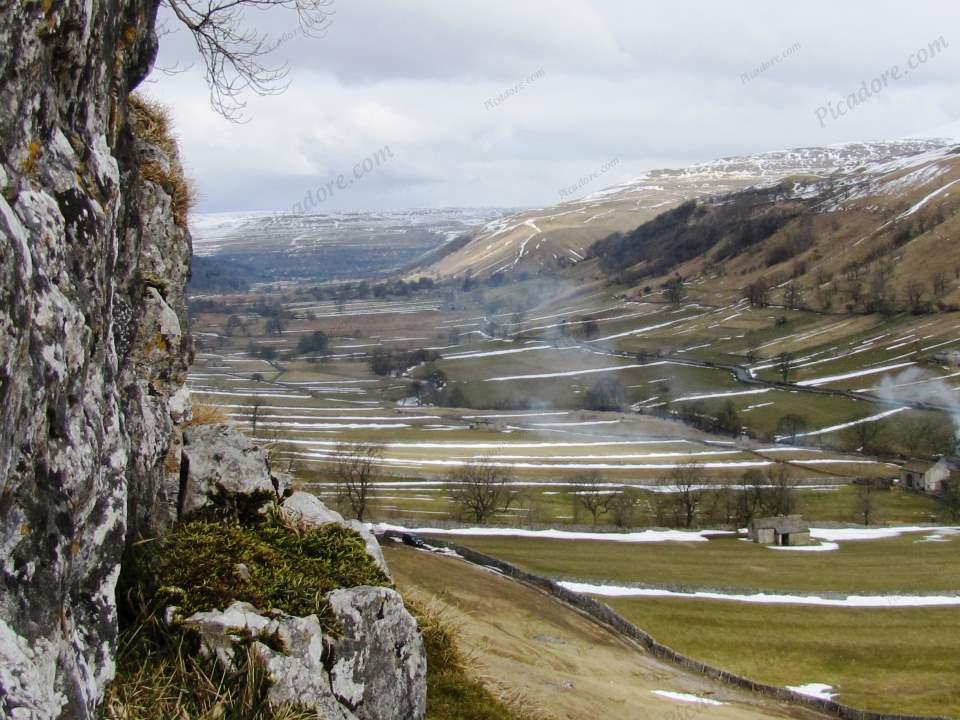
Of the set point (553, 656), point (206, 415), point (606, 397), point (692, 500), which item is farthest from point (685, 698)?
point (606, 397)

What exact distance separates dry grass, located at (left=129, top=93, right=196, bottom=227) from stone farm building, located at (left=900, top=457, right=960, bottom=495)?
8948 cm

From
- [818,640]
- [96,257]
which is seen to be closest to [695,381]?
[818,640]

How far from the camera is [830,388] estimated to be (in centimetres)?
13050

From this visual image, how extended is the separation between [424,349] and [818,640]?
161 metres

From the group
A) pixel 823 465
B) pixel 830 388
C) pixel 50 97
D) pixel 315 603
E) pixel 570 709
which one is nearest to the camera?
pixel 50 97

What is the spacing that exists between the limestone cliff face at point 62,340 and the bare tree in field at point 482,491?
6019 cm

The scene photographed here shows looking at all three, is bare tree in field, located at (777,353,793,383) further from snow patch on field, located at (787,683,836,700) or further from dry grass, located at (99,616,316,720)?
dry grass, located at (99,616,316,720)

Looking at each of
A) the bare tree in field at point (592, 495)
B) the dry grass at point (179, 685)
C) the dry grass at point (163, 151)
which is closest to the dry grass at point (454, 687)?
the dry grass at point (179, 685)

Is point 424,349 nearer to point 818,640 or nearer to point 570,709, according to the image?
point 818,640

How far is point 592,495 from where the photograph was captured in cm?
8219

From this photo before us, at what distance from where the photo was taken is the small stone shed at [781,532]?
186 feet

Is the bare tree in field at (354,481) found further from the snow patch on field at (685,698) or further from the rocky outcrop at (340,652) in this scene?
the rocky outcrop at (340,652)

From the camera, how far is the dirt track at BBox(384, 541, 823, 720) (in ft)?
50.8

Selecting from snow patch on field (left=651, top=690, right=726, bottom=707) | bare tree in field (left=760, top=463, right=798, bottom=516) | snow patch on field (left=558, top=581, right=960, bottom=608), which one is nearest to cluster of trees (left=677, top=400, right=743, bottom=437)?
bare tree in field (left=760, top=463, right=798, bottom=516)
